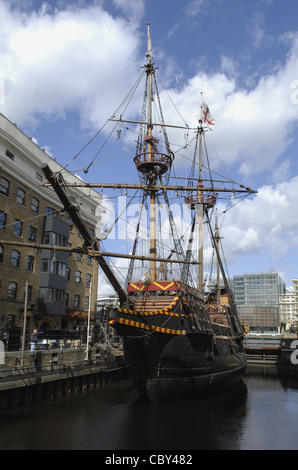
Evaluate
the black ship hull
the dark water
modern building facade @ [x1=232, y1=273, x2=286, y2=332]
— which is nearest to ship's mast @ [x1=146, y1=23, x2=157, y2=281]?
the black ship hull

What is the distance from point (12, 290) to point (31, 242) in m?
4.10

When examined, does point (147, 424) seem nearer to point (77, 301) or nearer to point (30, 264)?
point (30, 264)

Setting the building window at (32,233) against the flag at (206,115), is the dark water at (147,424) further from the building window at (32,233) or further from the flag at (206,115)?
the flag at (206,115)

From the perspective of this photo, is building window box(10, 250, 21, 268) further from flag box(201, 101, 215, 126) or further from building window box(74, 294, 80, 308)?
flag box(201, 101, 215, 126)

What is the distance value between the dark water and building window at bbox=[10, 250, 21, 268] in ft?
40.6

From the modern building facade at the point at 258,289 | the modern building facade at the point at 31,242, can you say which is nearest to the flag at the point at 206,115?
the modern building facade at the point at 31,242

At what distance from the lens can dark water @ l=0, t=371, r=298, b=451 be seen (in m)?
13.9

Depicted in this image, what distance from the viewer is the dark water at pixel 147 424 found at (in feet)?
45.5

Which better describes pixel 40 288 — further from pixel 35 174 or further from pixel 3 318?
pixel 35 174

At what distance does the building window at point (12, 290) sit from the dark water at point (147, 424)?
10.4 metres
